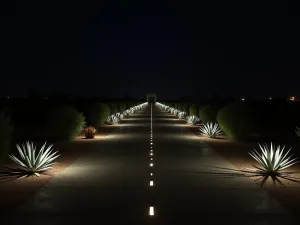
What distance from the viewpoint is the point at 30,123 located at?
37.2 metres

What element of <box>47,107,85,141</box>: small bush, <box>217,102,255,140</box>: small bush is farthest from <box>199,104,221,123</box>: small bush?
<box>47,107,85,141</box>: small bush

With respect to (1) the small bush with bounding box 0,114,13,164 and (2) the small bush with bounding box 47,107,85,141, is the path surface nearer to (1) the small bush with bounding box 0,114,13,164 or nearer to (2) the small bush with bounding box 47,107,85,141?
(1) the small bush with bounding box 0,114,13,164

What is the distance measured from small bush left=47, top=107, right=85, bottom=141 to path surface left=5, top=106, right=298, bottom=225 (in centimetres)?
1082

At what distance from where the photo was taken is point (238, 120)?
94.8ft

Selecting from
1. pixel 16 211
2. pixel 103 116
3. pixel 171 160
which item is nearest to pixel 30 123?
pixel 103 116

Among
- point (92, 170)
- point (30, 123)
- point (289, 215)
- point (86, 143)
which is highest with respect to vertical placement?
point (30, 123)

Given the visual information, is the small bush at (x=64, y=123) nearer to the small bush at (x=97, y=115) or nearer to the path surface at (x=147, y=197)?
the path surface at (x=147, y=197)

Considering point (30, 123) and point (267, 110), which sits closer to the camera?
point (30, 123)

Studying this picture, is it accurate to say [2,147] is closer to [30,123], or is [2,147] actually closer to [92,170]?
[92,170]

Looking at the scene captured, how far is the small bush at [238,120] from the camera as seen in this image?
2875 centimetres

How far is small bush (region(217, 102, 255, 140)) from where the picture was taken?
2875 cm

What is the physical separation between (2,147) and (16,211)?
390cm

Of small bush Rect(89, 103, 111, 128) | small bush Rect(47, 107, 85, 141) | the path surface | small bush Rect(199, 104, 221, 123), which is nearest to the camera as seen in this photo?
the path surface

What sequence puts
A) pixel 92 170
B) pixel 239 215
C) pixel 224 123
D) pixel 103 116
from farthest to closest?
pixel 103 116
pixel 224 123
pixel 92 170
pixel 239 215
